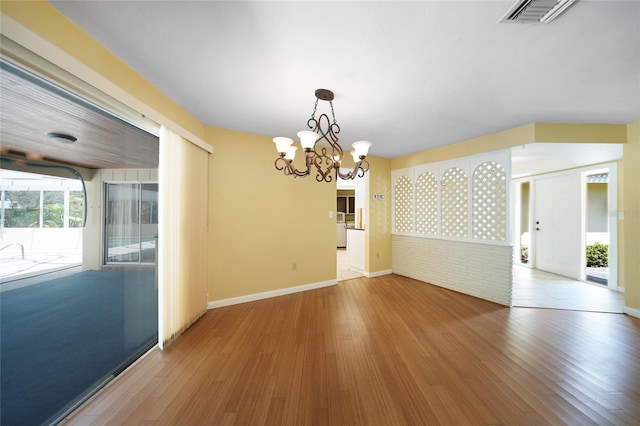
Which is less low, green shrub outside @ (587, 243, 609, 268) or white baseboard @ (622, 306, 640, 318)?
green shrub outside @ (587, 243, 609, 268)

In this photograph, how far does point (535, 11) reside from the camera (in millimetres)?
1252

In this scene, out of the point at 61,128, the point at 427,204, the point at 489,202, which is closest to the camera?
the point at 61,128

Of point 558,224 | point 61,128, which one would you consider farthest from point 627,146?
point 61,128

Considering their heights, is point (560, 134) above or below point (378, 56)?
below

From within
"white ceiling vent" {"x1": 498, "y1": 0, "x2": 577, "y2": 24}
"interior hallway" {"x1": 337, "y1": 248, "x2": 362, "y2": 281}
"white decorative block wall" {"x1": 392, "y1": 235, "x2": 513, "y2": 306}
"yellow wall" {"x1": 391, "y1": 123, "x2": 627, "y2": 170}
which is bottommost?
"interior hallway" {"x1": 337, "y1": 248, "x2": 362, "y2": 281}

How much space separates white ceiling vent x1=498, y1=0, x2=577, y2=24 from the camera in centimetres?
119

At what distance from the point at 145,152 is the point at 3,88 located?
1.17m

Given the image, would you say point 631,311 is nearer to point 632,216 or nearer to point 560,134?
point 632,216

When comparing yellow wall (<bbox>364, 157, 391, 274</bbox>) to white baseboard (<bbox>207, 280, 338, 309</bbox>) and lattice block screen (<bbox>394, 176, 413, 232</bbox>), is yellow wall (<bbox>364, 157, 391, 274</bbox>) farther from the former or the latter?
white baseboard (<bbox>207, 280, 338, 309</bbox>)

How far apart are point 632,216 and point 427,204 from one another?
7.84 ft

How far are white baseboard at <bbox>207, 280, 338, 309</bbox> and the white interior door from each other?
4.64 m

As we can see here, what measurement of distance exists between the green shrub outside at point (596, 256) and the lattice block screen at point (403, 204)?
363cm

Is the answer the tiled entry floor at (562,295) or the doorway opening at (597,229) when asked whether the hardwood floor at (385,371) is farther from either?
the doorway opening at (597,229)

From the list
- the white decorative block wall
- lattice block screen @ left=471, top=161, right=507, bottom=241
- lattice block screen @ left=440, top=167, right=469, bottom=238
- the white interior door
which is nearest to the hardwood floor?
the white decorative block wall
